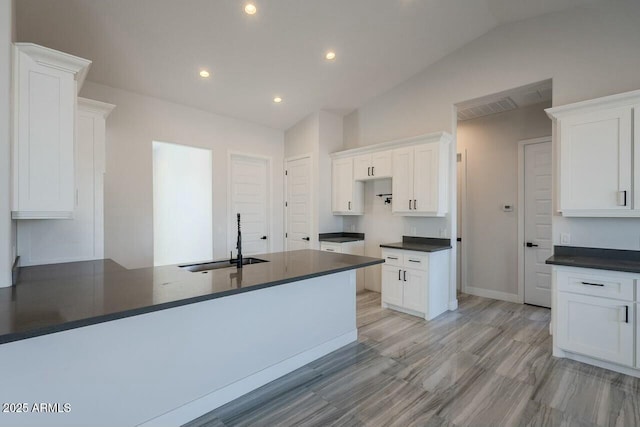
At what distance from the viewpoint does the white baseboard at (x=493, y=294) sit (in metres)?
4.62

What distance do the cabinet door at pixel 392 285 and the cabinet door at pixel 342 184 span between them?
1304 mm

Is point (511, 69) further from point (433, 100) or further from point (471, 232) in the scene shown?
point (471, 232)

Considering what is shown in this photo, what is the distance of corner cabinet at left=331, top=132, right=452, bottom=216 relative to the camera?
4078 millimetres

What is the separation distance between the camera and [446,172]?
417cm

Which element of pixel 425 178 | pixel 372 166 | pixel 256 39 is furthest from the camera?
pixel 372 166

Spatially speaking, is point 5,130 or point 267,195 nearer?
point 5,130

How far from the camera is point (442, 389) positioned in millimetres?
2420

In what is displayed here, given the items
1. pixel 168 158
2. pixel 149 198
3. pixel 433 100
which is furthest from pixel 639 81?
pixel 168 158

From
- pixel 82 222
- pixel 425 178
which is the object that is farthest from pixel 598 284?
pixel 82 222

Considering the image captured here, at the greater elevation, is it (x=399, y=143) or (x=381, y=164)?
(x=399, y=143)

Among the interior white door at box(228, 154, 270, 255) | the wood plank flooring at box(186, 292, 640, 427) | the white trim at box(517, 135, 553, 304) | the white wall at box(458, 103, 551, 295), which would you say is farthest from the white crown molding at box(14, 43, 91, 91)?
the white trim at box(517, 135, 553, 304)

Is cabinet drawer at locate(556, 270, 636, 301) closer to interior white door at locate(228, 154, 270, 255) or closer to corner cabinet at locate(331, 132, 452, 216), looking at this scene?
corner cabinet at locate(331, 132, 452, 216)

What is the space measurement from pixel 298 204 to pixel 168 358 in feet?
12.3

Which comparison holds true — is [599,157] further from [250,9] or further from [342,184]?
[250,9]
